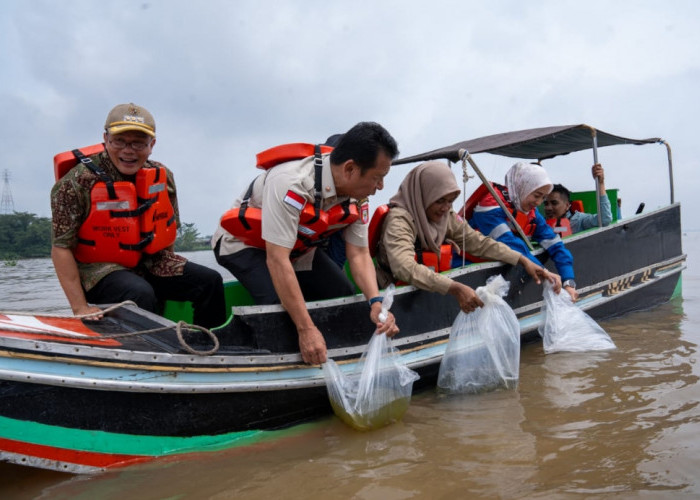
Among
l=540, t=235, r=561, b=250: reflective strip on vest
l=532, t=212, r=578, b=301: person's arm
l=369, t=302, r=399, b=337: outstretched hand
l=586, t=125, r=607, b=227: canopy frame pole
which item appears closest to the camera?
l=369, t=302, r=399, b=337: outstretched hand

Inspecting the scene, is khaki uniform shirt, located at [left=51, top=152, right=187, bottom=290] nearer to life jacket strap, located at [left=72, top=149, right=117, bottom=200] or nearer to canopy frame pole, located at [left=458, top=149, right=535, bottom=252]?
life jacket strap, located at [left=72, top=149, right=117, bottom=200]

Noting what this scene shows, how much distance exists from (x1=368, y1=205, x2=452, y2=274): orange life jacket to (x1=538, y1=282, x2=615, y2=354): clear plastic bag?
2.68ft

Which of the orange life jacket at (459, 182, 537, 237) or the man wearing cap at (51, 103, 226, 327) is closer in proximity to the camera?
the man wearing cap at (51, 103, 226, 327)

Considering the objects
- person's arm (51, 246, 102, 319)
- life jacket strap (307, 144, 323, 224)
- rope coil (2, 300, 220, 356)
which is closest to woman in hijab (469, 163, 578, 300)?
life jacket strap (307, 144, 323, 224)

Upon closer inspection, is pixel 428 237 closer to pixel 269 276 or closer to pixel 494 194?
pixel 494 194

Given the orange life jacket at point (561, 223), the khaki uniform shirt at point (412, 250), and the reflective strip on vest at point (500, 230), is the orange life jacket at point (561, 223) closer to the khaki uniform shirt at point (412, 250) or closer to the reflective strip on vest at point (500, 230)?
the reflective strip on vest at point (500, 230)

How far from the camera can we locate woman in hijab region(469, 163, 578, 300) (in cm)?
425

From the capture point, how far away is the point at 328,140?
336 centimetres

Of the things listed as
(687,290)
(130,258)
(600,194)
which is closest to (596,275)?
(600,194)

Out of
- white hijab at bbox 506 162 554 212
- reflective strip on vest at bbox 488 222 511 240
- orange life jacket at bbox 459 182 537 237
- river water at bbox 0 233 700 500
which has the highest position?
white hijab at bbox 506 162 554 212

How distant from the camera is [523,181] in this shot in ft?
14.6

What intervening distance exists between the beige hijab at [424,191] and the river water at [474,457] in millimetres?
1079

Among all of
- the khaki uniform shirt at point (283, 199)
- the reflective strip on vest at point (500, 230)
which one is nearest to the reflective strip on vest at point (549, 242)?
the reflective strip on vest at point (500, 230)

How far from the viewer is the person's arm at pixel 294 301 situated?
2582 millimetres
